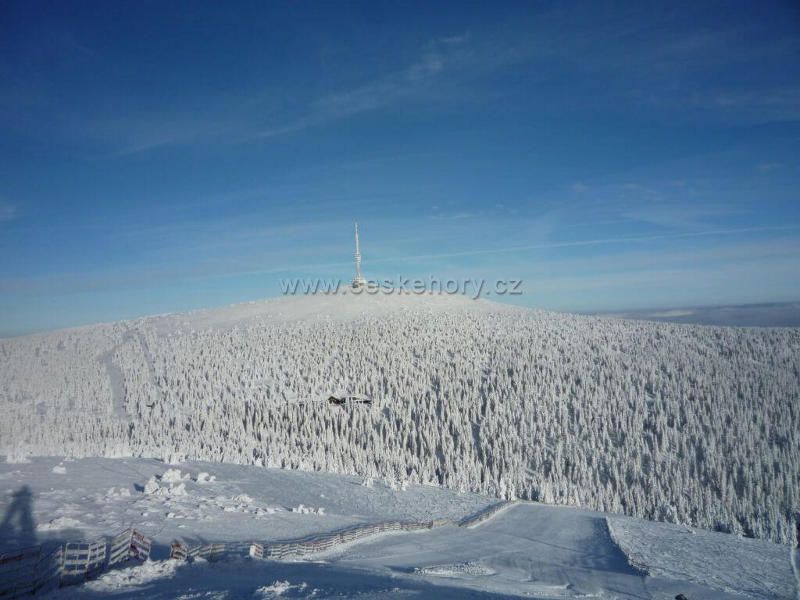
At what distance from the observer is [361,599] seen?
14.8 m

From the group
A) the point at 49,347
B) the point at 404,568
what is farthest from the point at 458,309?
the point at 404,568

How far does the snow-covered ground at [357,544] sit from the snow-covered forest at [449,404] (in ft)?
38.1

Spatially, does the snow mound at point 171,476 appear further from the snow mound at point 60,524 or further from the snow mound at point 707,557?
the snow mound at point 707,557

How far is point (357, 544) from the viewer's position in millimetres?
26531

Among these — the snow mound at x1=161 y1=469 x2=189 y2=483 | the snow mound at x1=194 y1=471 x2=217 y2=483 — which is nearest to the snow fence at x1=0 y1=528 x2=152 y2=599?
the snow mound at x1=161 y1=469 x2=189 y2=483

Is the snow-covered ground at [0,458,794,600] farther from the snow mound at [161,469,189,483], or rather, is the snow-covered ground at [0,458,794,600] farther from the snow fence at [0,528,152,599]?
the snow fence at [0,528,152,599]

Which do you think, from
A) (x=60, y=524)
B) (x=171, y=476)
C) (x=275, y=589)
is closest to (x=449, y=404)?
(x=171, y=476)

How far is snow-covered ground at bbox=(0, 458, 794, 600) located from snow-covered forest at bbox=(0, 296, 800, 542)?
1162 centimetres

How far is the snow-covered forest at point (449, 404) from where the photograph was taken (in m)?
68.2

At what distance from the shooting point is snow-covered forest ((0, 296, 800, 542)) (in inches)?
2685

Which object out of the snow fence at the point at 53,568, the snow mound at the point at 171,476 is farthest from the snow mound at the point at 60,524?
the snow mound at the point at 171,476

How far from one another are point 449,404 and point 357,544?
68755 millimetres

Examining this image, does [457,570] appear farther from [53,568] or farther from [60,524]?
[60,524]

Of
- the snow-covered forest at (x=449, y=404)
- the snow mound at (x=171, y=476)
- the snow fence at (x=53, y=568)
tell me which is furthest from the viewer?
the snow-covered forest at (x=449, y=404)
